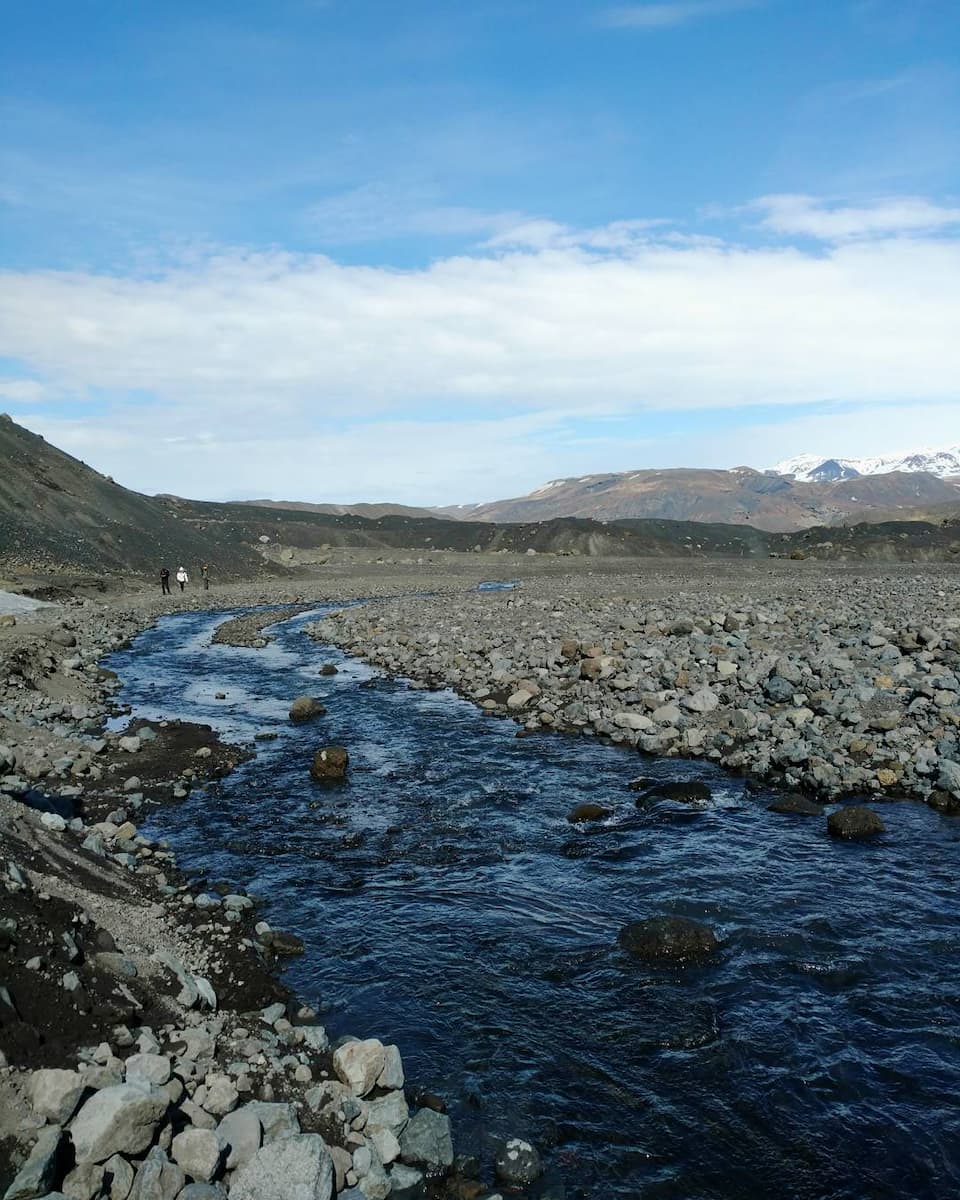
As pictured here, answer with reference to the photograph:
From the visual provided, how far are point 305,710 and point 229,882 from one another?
10.7 metres

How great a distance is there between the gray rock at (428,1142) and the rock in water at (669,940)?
12.1 feet

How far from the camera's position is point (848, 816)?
42.4ft

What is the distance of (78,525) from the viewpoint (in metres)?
62.0

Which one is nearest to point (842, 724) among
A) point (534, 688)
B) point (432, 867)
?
point (534, 688)

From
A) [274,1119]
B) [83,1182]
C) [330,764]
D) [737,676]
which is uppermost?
[737,676]

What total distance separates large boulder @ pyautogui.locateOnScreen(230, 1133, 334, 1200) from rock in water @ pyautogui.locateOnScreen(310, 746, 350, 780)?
1075 centimetres

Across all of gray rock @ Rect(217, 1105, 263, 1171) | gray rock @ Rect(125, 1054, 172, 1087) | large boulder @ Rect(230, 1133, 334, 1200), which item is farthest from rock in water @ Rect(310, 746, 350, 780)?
large boulder @ Rect(230, 1133, 334, 1200)

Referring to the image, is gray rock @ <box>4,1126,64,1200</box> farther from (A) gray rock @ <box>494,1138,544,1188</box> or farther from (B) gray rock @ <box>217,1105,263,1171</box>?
(A) gray rock @ <box>494,1138,544,1188</box>

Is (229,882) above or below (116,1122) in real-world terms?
below

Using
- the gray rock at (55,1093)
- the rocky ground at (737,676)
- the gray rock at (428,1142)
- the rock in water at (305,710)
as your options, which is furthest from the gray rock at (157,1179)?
the rock in water at (305,710)

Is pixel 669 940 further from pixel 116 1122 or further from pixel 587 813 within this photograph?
pixel 116 1122

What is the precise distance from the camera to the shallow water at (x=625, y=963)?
6777 mm

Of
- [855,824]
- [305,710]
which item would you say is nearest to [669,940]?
[855,824]

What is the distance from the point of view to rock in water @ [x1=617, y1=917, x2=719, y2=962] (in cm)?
949
